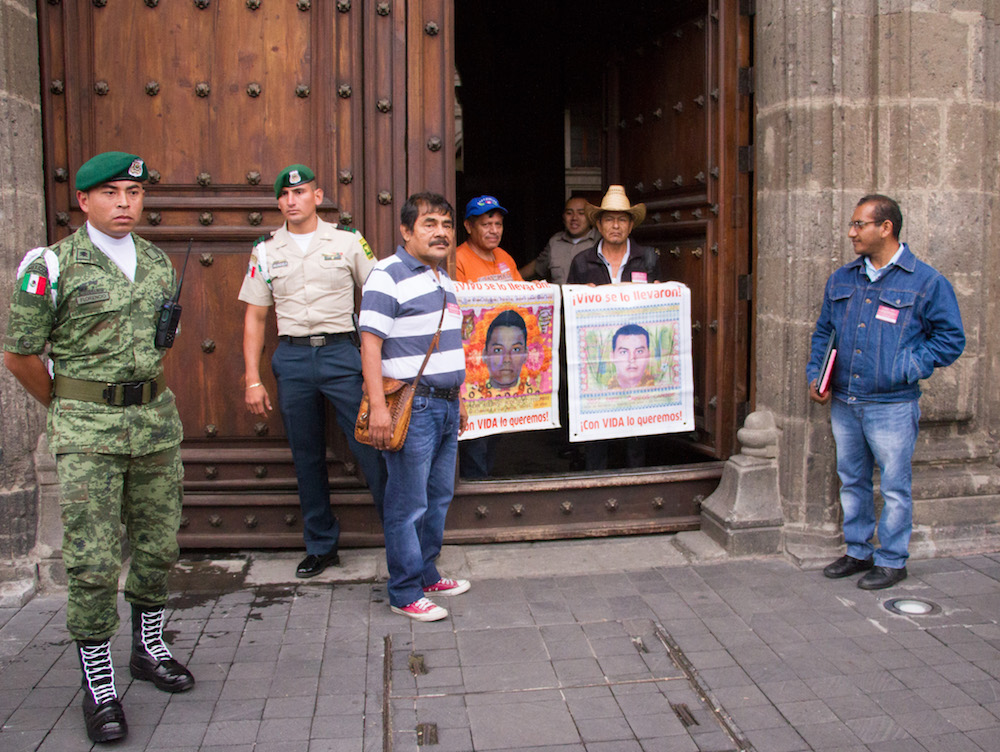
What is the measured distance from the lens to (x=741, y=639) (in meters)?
4.08

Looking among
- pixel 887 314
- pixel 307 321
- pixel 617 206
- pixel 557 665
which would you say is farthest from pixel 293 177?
pixel 887 314

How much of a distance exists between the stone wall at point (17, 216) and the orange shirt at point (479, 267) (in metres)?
2.25

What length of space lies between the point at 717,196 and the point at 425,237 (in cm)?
200

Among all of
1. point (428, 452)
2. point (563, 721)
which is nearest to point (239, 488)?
point (428, 452)

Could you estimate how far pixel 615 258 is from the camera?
583 cm

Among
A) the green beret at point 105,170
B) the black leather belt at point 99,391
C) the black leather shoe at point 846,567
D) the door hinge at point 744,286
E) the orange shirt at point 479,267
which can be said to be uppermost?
the green beret at point 105,170

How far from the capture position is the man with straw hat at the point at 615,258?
5750 mm

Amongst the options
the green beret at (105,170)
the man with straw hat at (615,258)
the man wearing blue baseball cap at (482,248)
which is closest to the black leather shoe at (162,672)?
the green beret at (105,170)

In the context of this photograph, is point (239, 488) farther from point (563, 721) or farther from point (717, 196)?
point (717, 196)

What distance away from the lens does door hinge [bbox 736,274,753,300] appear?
5344mm

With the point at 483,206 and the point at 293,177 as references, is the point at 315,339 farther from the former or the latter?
the point at 483,206

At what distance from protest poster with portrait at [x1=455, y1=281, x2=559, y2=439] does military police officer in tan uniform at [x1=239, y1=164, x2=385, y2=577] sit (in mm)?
678

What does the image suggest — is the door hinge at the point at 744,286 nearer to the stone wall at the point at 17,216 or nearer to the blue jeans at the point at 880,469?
the blue jeans at the point at 880,469

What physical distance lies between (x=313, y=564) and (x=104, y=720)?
66.2 inches
